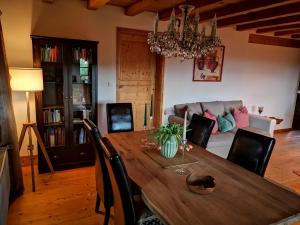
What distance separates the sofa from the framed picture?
0.60 m

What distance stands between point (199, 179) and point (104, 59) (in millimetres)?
2827

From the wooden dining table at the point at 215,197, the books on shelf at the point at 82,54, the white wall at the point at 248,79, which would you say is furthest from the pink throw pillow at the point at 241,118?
the books on shelf at the point at 82,54

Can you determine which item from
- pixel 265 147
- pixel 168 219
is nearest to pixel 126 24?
pixel 265 147

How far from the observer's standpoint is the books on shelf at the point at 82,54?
3328 mm

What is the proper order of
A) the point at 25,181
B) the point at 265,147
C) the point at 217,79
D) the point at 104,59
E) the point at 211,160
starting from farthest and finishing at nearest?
the point at 217,79 < the point at 104,59 < the point at 25,181 < the point at 211,160 < the point at 265,147

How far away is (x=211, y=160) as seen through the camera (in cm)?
211

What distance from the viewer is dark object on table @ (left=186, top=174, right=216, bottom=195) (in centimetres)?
151

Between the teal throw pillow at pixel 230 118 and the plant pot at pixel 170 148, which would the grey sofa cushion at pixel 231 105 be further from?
the plant pot at pixel 170 148

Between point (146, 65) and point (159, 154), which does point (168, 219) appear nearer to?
point (159, 154)

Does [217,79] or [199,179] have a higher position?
[217,79]

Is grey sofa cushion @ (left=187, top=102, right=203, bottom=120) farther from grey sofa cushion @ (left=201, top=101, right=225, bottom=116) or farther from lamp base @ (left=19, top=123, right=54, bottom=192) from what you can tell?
lamp base @ (left=19, top=123, right=54, bottom=192)

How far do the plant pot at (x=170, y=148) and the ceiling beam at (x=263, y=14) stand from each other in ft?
8.80

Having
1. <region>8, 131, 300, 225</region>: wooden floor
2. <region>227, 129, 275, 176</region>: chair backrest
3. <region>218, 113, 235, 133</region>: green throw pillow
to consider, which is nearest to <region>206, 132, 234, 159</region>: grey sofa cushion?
<region>218, 113, 235, 133</region>: green throw pillow

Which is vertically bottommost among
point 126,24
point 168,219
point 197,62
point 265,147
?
point 168,219
